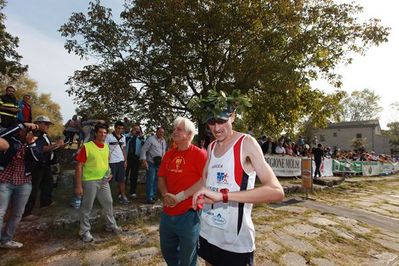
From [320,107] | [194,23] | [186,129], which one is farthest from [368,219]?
[194,23]

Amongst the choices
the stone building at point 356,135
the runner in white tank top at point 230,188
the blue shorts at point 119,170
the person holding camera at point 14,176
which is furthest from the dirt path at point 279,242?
the stone building at point 356,135

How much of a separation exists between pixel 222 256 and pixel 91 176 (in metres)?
3.82

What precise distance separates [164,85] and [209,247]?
9.94m

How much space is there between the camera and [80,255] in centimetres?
484

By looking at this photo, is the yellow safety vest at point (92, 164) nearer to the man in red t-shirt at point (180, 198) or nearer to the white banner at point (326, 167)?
the man in red t-shirt at point (180, 198)

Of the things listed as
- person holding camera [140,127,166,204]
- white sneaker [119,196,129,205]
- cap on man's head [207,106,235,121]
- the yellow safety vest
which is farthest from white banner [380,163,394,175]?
cap on man's head [207,106,235,121]

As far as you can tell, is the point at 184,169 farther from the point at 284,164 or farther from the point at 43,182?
the point at 284,164

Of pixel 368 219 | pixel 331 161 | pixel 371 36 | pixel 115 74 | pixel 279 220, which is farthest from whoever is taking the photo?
pixel 331 161

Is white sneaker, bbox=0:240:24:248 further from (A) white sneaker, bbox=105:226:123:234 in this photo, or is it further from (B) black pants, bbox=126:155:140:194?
(B) black pants, bbox=126:155:140:194

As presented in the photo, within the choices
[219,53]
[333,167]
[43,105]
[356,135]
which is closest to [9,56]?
[219,53]

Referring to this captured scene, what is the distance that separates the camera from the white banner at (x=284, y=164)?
1361 cm

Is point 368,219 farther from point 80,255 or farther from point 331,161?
point 331,161

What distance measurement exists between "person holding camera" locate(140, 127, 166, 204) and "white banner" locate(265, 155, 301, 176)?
22.6ft

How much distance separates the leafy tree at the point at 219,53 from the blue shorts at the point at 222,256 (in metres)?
7.51
